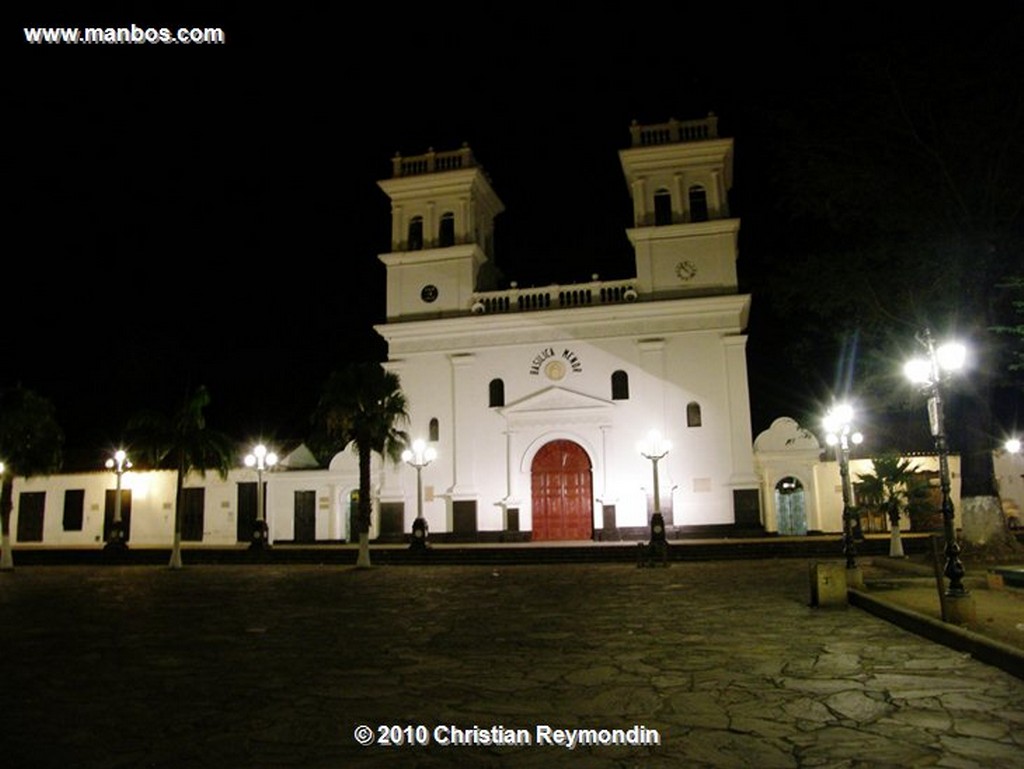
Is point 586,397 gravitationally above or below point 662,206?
below

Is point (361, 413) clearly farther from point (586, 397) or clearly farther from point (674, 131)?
point (674, 131)

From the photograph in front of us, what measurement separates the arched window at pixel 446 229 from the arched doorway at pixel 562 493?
8917 mm

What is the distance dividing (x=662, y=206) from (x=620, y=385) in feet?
22.1

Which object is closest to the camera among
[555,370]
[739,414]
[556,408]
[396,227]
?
[739,414]

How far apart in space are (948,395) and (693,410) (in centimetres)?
1060

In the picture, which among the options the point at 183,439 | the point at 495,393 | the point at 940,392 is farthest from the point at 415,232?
the point at 940,392

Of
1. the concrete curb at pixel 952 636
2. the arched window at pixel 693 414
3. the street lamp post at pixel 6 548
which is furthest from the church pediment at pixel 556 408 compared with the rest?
the concrete curb at pixel 952 636

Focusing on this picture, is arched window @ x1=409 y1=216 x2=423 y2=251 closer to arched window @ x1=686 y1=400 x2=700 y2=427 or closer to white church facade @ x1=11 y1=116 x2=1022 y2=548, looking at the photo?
white church facade @ x1=11 y1=116 x2=1022 y2=548

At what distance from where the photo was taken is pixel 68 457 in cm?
3603

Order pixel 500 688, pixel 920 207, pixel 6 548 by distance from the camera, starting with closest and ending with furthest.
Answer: pixel 500 688, pixel 920 207, pixel 6 548

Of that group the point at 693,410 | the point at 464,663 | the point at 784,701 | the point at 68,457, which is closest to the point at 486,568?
the point at 693,410

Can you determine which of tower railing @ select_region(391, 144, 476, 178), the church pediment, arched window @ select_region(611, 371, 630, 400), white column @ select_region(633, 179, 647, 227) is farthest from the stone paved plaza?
tower railing @ select_region(391, 144, 476, 178)

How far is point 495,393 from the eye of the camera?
2866cm

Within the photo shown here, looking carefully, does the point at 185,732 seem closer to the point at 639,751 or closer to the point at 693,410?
the point at 639,751
